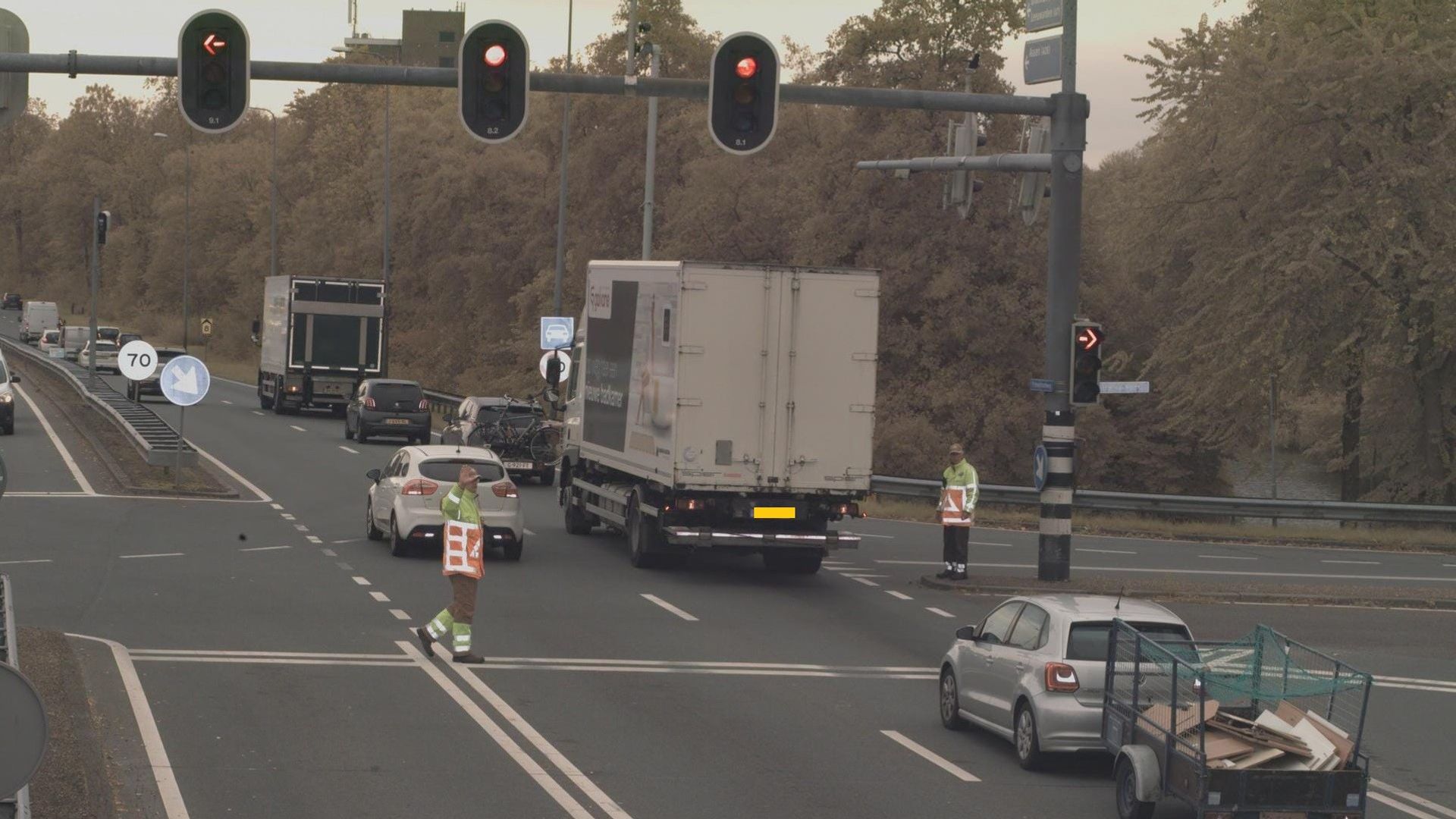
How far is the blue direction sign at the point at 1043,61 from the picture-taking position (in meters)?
24.1

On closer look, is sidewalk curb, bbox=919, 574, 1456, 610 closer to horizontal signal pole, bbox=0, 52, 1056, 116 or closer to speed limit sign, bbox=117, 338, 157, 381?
horizontal signal pole, bbox=0, 52, 1056, 116

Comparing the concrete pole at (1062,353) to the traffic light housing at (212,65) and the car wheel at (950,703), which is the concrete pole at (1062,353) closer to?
the car wheel at (950,703)

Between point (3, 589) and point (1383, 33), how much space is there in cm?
3585

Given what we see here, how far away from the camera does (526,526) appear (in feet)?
103

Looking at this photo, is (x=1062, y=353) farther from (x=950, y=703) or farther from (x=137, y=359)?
(x=137, y=359)

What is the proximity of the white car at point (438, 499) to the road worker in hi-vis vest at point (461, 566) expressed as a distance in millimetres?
7532

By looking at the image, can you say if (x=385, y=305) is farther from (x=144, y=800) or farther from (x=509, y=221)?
(x=144, y=800)

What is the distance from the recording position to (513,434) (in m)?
39.8

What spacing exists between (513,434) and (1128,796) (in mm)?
28613

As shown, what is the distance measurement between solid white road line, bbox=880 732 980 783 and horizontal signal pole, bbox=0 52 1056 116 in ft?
20.2

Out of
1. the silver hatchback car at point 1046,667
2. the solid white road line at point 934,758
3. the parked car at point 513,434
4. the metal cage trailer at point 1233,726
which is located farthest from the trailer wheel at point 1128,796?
the parked car at point 513,434

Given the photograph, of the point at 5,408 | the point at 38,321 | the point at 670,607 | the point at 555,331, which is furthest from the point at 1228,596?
the point at 38,321

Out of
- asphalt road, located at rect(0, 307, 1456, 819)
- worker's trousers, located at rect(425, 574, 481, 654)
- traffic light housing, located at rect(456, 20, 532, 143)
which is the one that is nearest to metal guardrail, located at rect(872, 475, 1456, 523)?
asphalt road, located at rect(0, 307, 1456, 819)

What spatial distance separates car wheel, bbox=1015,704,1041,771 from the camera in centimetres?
1359
